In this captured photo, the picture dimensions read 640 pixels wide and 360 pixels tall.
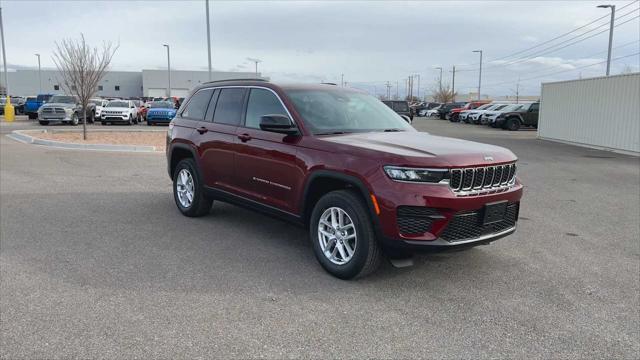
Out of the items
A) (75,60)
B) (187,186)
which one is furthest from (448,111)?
(187,186)

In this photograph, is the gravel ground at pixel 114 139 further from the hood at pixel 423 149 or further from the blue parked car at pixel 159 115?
the hood at pixel 423 149

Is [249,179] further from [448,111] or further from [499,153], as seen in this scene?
[448,111]

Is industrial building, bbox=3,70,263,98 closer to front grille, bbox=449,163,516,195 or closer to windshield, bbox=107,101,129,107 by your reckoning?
windshield, bbox=107,101,129,107

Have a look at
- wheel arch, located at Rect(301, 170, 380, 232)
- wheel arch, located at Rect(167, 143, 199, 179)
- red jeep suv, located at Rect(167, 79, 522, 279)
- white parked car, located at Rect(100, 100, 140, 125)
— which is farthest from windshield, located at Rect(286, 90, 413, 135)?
white parked car, located at Rect(100, 100, 140, 125)

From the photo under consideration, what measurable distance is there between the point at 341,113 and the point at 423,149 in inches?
53.4

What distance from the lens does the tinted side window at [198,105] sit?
6.90 metres

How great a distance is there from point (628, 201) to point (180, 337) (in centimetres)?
835

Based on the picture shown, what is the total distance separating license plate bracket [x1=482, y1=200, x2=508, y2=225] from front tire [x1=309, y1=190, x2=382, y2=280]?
0.96m

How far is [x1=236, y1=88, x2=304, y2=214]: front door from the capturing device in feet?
17.1

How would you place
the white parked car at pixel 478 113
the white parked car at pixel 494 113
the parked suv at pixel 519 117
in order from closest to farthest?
the parked suv at pixel 519 117
the white parked car at pixel 494 113
the white parked car at pixel 478 113

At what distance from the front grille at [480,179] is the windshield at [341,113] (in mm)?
1383

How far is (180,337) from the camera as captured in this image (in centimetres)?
359

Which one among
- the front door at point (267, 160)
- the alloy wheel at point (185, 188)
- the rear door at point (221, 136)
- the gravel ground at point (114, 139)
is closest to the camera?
the front door at point (267, 160)

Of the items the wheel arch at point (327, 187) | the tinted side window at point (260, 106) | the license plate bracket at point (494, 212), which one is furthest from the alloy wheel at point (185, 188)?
the license plate bracket at point (494, 212)
